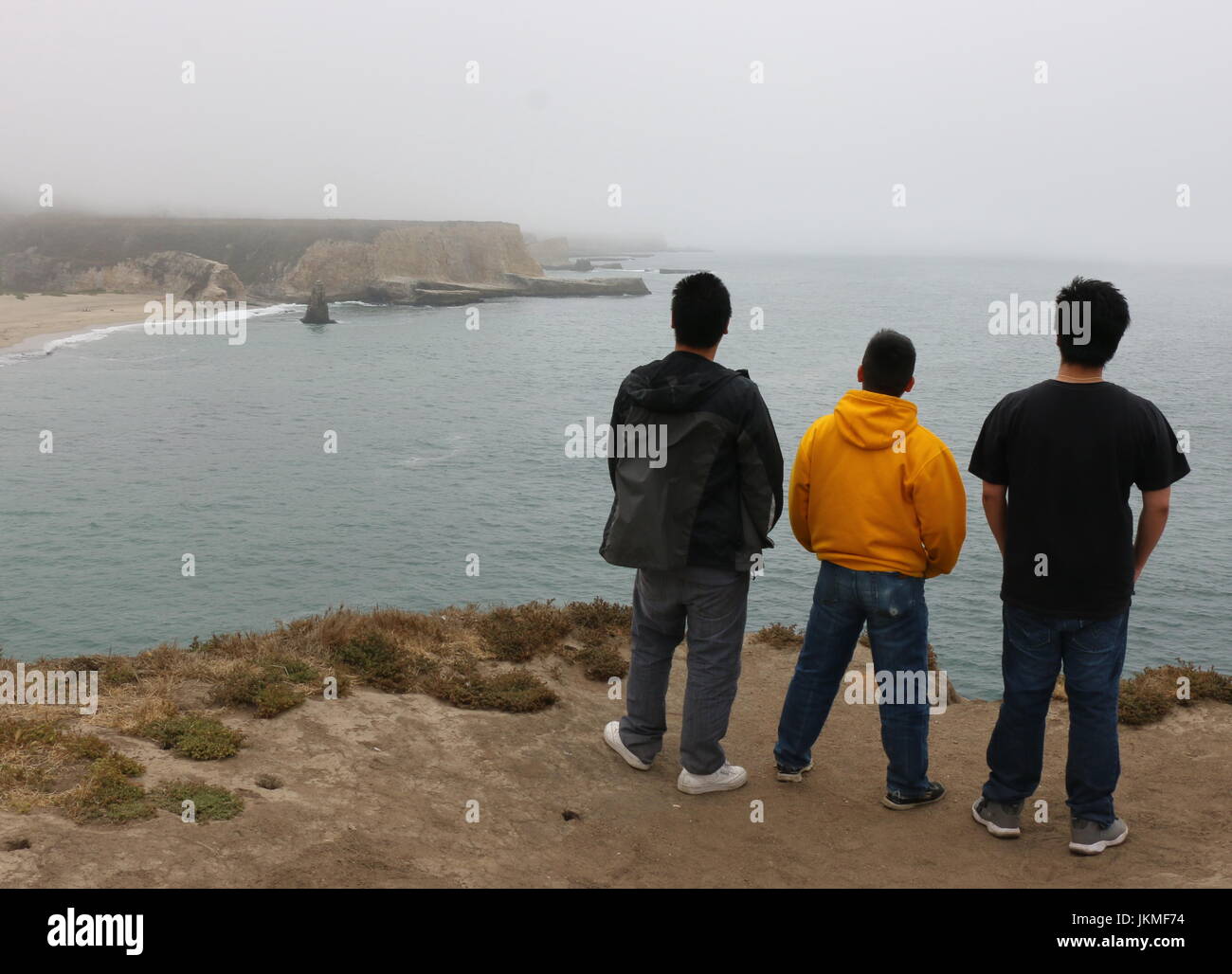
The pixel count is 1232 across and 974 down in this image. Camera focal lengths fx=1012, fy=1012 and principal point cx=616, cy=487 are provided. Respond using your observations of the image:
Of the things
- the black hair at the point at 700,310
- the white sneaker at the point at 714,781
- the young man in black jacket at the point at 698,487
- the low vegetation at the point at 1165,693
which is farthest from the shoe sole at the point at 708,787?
the low vegetation at the point at 1165,693

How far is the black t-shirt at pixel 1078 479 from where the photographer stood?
220 inches

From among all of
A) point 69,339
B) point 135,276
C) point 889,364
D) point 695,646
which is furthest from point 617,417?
point 135,276

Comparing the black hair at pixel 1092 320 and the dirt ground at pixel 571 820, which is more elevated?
the black hair at pixel 1092 320

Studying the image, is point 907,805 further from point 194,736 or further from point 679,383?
point 194,736

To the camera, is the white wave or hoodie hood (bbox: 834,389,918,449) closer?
hoodie hood (bbox: 834,389,918,449)

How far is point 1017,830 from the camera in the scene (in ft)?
20.7

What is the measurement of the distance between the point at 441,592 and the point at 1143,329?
85.0 metres

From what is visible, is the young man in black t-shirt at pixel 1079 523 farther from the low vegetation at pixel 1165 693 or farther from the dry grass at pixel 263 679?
the dry grass at pixel 263 679

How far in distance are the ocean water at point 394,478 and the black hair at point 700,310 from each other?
13702mm

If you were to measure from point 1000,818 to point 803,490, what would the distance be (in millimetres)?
2399

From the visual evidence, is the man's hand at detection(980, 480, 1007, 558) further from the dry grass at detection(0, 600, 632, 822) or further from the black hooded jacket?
the dry grass at detection(0, 600, 632, 822)

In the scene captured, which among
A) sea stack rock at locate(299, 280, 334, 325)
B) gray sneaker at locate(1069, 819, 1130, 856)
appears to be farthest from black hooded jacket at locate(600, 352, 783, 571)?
sea stack rock at locate(299, 280, 334, 325)

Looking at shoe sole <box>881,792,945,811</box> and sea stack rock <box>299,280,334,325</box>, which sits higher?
sea stack rock <box>299,280,334,325</box>

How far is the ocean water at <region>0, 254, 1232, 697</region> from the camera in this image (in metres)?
23.6
